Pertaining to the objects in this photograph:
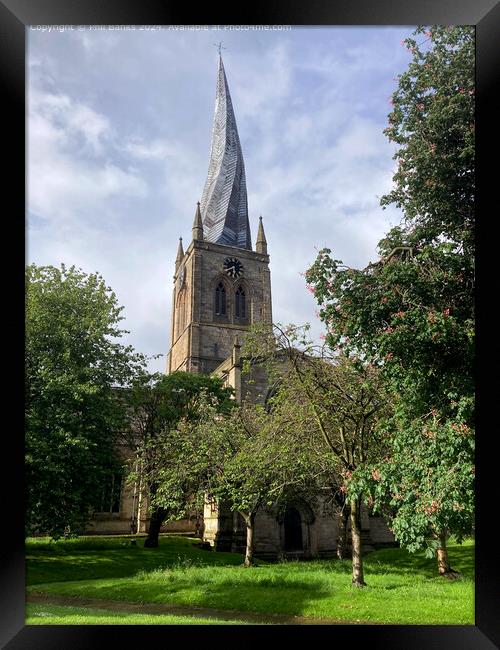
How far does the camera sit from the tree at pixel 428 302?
6.97m

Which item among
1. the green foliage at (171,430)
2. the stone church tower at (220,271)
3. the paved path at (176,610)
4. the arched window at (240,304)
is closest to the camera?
the paved path at (176,610)

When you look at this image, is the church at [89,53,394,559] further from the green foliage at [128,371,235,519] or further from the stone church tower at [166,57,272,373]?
the green foliage at [128,371,235,519]

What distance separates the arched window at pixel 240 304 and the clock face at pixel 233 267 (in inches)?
53.6

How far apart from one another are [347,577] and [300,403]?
184 inches

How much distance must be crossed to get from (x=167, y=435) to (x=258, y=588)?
33.8ft

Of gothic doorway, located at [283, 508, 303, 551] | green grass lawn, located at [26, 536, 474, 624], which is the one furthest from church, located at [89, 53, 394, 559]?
green grass lawn, located at [26, 536, 474, 624]

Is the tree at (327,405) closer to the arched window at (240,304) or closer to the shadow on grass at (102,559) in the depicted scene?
the shadow on grass at (102,559)

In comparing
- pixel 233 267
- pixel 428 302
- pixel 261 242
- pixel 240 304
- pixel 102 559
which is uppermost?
pixel 261 242

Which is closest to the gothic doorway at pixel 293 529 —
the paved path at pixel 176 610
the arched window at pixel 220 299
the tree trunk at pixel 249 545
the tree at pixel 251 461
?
the tree at pixel 251 461

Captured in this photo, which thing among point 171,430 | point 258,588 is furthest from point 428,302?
point 171,430
